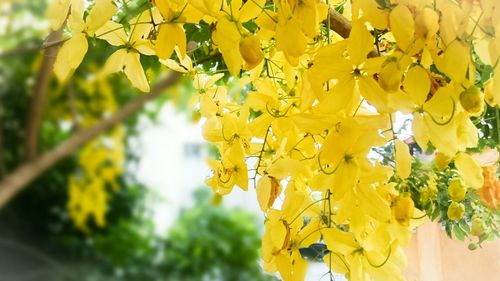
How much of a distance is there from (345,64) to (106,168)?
5.47ft

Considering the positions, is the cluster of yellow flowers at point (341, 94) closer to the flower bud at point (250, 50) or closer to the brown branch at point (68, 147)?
the flower bud at point (250, 50)

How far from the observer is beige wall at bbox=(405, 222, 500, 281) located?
15.0 inches

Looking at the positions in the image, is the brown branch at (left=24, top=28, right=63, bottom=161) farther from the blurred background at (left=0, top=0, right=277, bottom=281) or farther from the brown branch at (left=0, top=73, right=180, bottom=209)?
the blurred background at (left=0, top=0, right=277, bottom=281)

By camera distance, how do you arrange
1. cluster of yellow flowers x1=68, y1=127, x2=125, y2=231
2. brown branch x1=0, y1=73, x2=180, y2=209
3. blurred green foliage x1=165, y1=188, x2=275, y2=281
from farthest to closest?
blurred green foliage x1=165, y1=188, x2=275, y2=281, cluster of yellow flowers x1=68, y1=127, x2=125, y2=231, brown branch x1=0, y1=73, x2=180, y2=209

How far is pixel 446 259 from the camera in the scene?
0.40 metres

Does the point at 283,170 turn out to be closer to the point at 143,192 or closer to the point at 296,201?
the point at 296,201

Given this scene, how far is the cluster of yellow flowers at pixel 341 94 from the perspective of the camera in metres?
0.23

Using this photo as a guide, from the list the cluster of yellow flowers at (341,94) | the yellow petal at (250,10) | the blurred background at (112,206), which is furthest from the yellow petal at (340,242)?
the blurred background at (112,206)

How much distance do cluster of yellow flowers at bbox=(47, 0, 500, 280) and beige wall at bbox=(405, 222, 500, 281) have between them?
0.08 meters

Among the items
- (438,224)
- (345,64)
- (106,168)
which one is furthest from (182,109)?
(345,64)

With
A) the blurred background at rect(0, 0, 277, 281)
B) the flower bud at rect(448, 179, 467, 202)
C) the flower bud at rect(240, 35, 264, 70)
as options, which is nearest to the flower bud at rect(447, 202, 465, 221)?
the flower bud at rect(448, 179, 467, 202)

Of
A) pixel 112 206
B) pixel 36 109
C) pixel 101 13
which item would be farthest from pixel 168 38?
pixel 112 206

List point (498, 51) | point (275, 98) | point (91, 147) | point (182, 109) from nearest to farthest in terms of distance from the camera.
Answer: point (498, 51), point (275, 98), point (91, 147), point (182, 109)

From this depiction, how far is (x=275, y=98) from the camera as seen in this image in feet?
1.09
